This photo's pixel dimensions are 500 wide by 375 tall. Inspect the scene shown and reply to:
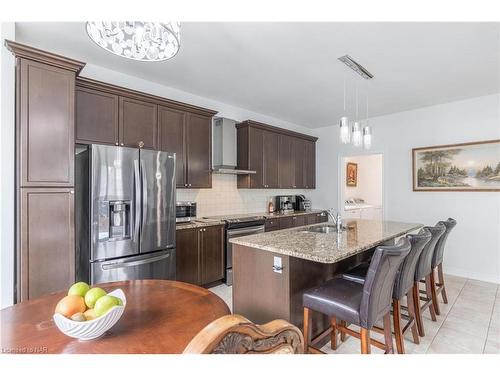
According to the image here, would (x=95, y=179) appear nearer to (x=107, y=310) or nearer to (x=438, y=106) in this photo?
(x=107, y=310)

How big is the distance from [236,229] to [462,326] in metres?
2.64

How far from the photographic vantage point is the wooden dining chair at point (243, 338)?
0.50 meters

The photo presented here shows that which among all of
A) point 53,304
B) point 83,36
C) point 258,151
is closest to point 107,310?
point 53,304

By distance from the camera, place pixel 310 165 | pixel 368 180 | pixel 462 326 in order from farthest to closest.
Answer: pixel 368 180 < pixel 310 165 < pixel 462 326

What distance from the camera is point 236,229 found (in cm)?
368

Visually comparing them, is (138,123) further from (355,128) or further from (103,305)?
(103,305)

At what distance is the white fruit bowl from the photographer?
812 millimetres

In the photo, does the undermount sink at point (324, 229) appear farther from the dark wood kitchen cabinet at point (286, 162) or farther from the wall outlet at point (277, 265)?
the dark wood kitchen cabinet at point (286, 162)

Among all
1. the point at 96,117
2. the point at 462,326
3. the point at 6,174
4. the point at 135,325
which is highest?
the point at 96,117

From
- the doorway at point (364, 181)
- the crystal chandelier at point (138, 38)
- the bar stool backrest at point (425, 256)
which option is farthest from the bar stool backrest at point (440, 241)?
the doorway at point (364, 181)

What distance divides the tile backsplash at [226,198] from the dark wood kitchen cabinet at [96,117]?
120 cm

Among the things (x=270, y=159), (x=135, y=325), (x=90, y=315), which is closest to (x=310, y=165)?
(x=270, y=159)

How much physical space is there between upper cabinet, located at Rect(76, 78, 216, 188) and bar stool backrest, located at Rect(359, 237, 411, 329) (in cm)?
251

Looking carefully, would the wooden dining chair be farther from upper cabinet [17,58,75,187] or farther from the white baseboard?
the white baseboard
